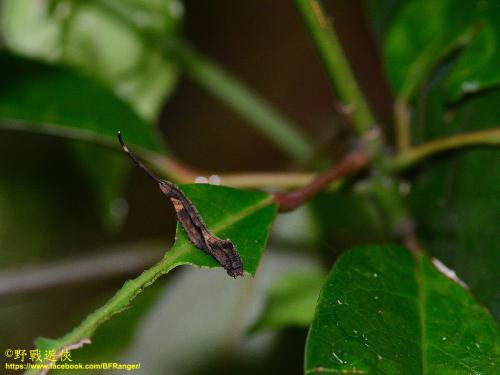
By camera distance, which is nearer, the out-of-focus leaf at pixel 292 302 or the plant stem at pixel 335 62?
the plant stem at pixel 335 62

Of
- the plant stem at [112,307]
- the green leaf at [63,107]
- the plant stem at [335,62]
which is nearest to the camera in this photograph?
the plant stem at [112,307]

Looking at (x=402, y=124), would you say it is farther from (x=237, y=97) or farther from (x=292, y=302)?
(x=237, y=97)

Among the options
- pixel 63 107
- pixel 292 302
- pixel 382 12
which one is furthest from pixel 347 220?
pixel 63 107

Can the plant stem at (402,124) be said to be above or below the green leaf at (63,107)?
below

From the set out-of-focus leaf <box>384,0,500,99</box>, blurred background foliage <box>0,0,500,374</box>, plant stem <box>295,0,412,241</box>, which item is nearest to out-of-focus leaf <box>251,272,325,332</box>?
blurred background foliage <box>0,0,500,374</box>

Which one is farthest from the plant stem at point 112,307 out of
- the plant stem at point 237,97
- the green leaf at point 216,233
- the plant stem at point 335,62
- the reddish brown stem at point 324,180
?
the plant stem at point 237,97

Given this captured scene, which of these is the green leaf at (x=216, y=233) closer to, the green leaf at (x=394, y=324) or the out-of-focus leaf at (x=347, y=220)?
the green leaf at (x=394, y=324)
